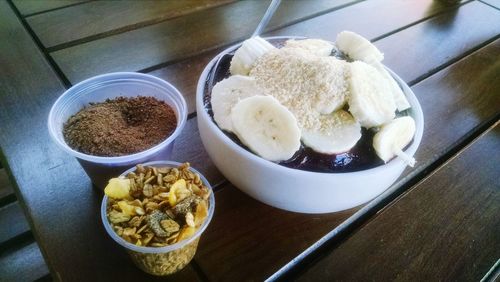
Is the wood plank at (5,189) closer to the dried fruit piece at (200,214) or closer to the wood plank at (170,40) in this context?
the wood plank at (170,40)

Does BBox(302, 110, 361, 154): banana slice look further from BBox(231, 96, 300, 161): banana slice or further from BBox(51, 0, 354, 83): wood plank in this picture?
BBox(51, 0, 354, 83): wood plank

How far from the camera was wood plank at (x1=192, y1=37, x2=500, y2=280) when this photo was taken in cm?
44

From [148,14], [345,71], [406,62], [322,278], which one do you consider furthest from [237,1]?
[322,278]

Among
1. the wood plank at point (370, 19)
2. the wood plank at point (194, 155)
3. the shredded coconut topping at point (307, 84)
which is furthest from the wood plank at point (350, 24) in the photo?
the shredded coconut topping at point (307, 84)

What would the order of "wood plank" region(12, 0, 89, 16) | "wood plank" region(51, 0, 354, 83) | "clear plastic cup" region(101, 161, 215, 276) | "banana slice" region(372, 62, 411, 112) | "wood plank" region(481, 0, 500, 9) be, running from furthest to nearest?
1. "wood plank" region(481, 0, 500, 9)
2. "wood plank" region(12, 0, 89, 16)
3. "wood plank" region(51, 0, 354, 83)
4. "banana slice" region(372, 62, 411, 112)
5. "clear plastic cup" region(101, 161, 215, 276)

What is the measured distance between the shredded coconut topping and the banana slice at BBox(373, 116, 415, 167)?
0.06m

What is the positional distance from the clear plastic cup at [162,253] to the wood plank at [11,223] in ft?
1.47

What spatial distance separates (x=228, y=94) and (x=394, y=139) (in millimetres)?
206

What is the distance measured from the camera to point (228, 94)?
48 cm

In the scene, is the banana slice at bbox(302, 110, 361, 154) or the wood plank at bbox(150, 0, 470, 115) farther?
the wood plank at bbox(150, 0, 470, 115)

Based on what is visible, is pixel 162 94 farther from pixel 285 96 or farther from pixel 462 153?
pixel 462 153

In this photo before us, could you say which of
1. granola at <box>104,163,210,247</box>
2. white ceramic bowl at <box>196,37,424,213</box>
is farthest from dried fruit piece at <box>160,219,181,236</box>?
white ceramic bowl at <box>196,37,424,213</box>

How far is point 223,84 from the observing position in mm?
488

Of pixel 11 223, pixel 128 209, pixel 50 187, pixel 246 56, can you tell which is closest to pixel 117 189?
pixel 128 209
